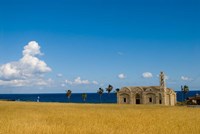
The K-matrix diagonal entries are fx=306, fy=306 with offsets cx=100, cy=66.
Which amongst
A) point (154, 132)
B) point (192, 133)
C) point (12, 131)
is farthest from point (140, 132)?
point (12, 131)

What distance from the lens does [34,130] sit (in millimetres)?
19578

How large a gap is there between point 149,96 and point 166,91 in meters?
7.01

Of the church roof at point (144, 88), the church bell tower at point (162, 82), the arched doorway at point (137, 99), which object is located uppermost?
the church bell tower at point (162, 82)

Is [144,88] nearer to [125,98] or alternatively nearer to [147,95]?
[147,95]

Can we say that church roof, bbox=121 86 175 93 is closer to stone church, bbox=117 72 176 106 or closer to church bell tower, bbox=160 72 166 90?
stone church, bbox=117 72 176 106

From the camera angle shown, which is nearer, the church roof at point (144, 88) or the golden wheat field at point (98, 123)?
the golden wheat field at point (98, 123)

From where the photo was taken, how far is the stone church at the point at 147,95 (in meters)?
91.2

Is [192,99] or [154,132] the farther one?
[192,99]

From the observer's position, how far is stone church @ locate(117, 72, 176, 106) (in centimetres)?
9125

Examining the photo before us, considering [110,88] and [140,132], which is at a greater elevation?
[110,88]

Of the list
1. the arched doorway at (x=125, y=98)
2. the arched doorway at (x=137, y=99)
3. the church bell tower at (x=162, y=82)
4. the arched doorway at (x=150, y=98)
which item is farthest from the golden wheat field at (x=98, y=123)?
the arched doorway at (x=125, y=98)

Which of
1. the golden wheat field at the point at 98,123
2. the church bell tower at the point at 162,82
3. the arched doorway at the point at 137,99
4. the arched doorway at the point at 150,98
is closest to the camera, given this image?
the golden wheat field at the point at 98,123

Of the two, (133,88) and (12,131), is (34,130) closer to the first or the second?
(12,131)

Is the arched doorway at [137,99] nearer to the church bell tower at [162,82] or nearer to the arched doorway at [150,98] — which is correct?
the arched doorway at [150,98]
